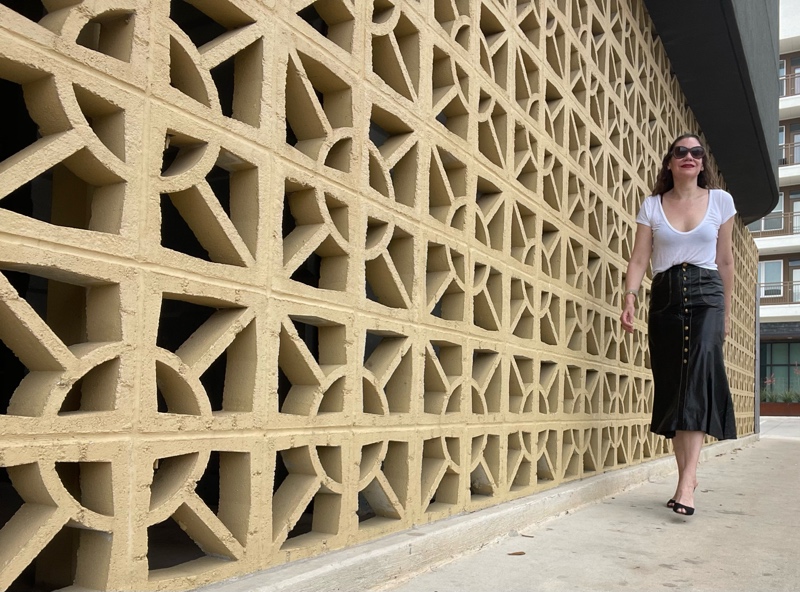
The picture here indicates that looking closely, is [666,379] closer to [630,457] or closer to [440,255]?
[630,457]

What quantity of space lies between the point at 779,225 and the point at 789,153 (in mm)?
3161

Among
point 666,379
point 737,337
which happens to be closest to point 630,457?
point 666,379

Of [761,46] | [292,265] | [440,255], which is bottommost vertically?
[292,265]

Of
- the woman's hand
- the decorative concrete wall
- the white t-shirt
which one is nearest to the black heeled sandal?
the decorative concrete wall

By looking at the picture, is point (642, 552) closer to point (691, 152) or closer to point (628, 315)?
point (628, 315)

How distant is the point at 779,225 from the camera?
34.8 meters

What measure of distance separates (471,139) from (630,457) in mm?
3425

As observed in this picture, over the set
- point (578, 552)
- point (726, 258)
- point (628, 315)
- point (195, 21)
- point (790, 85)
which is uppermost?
point (790, 85)

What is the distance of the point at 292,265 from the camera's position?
90.0 inches

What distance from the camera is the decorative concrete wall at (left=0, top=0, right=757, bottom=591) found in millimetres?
1671

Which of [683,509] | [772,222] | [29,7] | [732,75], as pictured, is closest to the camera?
[29,7]

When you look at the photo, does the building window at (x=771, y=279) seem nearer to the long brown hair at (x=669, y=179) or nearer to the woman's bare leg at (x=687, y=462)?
the long brown hair at (x=669, y=179)

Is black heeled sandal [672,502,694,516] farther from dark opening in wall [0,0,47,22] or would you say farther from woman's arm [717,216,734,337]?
dark opening in wall [0,0,47,22]

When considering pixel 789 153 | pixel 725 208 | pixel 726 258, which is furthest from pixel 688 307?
pixel 789 153
